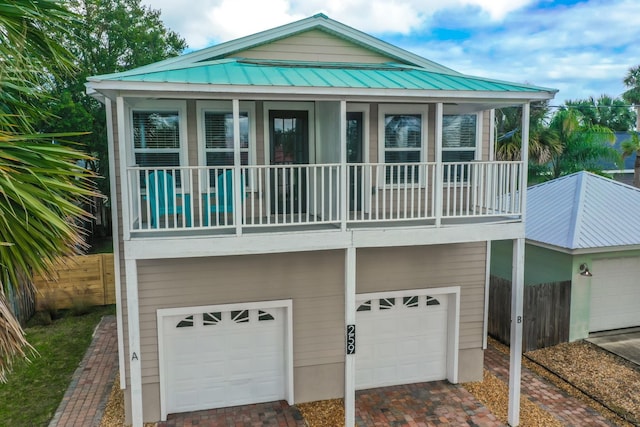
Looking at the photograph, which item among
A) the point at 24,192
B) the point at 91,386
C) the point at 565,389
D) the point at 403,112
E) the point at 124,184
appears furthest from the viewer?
the point at 91,386

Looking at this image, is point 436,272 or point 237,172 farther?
point 436,272

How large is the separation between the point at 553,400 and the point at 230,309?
254 inches

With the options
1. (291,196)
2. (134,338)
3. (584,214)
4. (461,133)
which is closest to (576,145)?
(584,214)

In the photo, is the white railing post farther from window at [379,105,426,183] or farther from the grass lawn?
the grass lawn

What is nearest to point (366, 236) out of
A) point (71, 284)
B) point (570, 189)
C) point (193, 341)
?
point (193, 341)

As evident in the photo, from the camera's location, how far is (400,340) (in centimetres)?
996

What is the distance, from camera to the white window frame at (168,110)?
8391mm

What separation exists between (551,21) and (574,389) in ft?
128

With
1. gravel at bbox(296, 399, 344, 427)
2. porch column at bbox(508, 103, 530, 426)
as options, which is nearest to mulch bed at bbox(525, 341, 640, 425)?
porch column at bbox(508, 103, 530, 426)

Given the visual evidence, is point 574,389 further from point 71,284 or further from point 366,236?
point 71,284

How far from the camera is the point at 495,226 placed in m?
8.28

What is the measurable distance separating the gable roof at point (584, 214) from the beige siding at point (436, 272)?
10.4 ft

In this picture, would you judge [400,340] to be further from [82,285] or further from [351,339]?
[82,285]

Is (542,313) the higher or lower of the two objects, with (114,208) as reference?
lower
